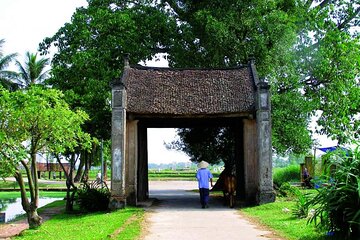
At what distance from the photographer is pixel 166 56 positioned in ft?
80.7

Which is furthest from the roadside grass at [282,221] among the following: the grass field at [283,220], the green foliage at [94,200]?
the green foliage at [94,200]

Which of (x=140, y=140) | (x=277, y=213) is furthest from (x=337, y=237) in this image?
(x=140, y=140)

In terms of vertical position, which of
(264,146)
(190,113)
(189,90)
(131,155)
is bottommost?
Result: (131,155)

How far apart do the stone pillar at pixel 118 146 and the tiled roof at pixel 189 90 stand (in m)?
0.55

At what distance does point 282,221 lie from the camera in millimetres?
12023

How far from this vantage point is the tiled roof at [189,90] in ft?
55.3

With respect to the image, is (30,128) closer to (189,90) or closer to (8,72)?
(189,90)

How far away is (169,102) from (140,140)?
2.42m

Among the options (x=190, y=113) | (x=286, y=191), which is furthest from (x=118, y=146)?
(x=286, y=191)

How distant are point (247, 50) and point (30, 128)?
1168 cm

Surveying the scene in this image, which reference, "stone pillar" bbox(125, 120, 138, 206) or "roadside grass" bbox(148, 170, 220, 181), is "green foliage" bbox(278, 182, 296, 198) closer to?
"stone pillar" bbox(125, 120, 138, 206)

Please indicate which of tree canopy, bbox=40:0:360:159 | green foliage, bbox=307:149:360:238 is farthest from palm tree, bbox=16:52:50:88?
green foliage, bbox=307:149:360:238

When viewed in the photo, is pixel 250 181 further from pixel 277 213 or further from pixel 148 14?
pixel 148 14

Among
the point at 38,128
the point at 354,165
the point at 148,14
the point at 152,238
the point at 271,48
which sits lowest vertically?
the point at 152,238
